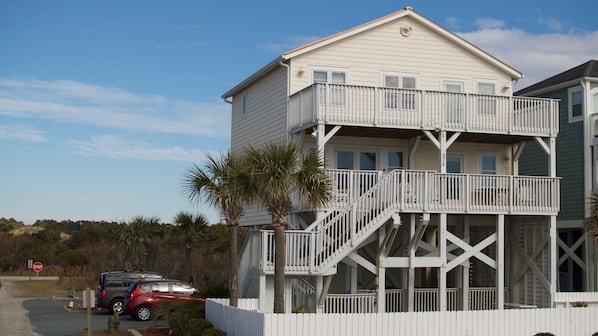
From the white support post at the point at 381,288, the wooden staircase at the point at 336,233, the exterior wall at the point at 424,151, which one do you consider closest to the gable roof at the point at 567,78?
the exterior wall at the point at 424,151

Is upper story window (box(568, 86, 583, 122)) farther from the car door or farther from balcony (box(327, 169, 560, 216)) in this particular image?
the car door

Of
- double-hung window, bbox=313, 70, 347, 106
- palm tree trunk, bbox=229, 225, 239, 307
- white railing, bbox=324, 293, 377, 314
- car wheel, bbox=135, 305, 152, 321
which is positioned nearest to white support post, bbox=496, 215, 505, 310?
white railing, bbox=324, 293, 377, 314

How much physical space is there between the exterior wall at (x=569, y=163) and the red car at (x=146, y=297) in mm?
14407

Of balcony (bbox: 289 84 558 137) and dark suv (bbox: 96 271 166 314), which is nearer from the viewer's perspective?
balcony (bbox: 289 84 558 137)

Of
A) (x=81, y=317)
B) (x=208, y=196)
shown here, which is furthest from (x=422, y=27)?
(x=81, y=317)

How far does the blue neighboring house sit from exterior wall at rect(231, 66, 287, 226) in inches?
390

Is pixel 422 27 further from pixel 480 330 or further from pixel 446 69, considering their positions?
pixel 480 330

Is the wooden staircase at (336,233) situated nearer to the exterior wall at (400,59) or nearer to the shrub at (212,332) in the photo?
the shrub at (212,332)

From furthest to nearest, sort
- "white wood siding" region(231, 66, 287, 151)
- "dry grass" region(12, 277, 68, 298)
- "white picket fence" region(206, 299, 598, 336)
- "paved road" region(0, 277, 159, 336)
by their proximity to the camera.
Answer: "dry grass" region(12, 277, 68, 298), "white wood siding" region(231, 66, 287, 151), "paved road" region(0, 277, 159, 336), "white picket fence" region(206, 299, 598, 336)

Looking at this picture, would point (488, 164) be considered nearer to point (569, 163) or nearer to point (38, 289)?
point (569, 163)

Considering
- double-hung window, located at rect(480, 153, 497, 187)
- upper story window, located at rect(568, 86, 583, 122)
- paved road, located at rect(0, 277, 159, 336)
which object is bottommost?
paved road, located at rect(0, 277, 159, 336)

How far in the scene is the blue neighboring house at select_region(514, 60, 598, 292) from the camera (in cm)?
2934

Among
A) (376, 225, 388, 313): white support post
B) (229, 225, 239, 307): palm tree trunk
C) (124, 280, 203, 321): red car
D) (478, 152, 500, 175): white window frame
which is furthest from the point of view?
(478, 152, 500, 175): white window frame

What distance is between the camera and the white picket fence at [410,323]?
59.3ft
